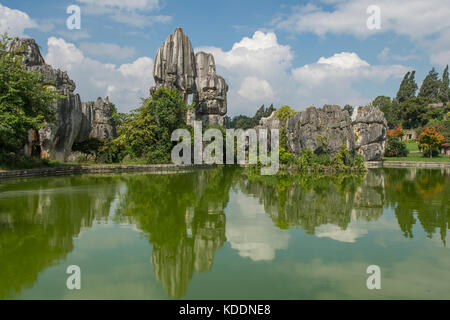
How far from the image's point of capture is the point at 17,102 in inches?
545

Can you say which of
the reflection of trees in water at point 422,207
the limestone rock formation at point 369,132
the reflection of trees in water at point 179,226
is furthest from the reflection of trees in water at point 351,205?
the limestone rock formation at point 369,132

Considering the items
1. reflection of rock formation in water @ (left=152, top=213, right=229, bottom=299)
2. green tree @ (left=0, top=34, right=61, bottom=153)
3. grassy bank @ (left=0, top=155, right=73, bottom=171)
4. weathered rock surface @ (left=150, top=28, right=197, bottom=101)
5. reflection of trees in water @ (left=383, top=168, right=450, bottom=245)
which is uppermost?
weathered rock surface @ (left=150, top=28, right=197, bottom=101)

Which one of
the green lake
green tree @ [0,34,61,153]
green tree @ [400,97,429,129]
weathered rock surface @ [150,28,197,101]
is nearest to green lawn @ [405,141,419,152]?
green tree @ [400,97,429,129]

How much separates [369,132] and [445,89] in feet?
134

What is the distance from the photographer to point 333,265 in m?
4.33

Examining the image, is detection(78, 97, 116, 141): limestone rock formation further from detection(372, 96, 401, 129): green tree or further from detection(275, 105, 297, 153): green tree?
detection(372, 96, 401, 129): green tree

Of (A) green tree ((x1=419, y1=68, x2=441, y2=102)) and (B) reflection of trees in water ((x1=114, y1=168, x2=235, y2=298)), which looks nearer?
(B) reflection of trees in water ((x1=114, y1=168, x2=235, y2=298))

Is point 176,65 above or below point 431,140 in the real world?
above

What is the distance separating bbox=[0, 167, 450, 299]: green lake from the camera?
3.66 m

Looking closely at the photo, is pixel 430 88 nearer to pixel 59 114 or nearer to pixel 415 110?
pixel 415 110

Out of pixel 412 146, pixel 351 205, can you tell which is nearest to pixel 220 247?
pixel 351 205

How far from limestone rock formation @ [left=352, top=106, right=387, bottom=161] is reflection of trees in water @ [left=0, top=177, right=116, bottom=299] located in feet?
70.9
